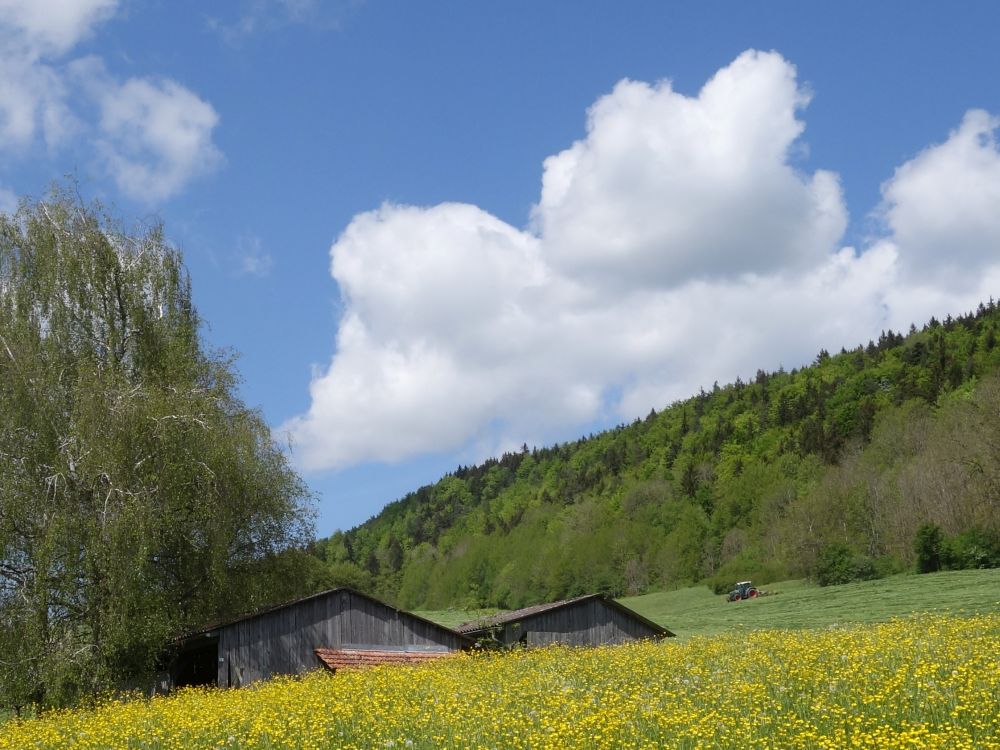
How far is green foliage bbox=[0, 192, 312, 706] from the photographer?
28250mm

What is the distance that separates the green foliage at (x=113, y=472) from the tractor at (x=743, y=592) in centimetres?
5810

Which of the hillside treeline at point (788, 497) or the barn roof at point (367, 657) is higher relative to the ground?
the hillside treeline at point (788, 497)

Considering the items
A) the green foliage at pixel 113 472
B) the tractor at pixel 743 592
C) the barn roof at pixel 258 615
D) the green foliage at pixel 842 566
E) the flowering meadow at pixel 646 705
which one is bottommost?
the tractor at pixel 743 592

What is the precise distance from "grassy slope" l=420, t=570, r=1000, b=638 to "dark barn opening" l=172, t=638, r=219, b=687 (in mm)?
20353

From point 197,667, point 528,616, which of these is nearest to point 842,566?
point 528,616

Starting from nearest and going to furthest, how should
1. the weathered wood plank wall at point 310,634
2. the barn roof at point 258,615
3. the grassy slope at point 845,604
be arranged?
the barn roof at point 258,615
the weathered wood plank wall at point 310,634
the grassy slope at point 845,604

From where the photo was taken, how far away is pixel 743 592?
87938mm

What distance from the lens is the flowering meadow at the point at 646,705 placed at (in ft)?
36.0

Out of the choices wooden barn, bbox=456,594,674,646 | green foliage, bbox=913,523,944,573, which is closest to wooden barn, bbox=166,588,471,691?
wooden barn, bbox=456,594,674,646

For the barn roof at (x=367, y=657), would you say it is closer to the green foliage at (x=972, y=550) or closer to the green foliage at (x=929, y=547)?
the green foliage at (x=972, y=550)

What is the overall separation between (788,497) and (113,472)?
321ft

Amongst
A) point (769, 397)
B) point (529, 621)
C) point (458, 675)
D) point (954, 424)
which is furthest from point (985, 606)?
point (769, 397)

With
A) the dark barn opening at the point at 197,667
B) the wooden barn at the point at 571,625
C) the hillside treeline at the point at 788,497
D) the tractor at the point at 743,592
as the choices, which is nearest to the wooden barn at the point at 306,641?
the dark barn opening at the point at 197,667

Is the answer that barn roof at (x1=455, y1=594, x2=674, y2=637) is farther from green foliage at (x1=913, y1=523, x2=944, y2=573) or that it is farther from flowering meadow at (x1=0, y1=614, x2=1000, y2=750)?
green foliage at (x1=913, y1=523, x2=944, y2=573)
